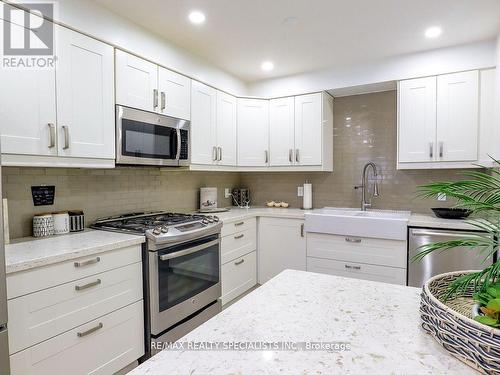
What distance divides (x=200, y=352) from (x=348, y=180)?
3.04m

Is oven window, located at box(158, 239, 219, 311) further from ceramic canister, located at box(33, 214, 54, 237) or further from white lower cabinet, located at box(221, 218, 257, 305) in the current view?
ceramic canister, located at box(33, 214, 54, 237)

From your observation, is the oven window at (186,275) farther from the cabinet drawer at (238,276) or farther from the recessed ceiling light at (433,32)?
the recessed ceiling light at (433,32)

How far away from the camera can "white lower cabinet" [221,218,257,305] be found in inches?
109

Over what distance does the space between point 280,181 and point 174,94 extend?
1.79 m

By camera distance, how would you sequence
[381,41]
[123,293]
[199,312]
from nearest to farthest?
[123,293], [199,312], [381,41]

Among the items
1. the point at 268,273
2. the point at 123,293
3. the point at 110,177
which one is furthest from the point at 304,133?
the point at 123,293

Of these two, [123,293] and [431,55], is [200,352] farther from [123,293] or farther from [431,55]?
[431,55]

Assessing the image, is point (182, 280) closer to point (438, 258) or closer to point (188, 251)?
point (188, 251)

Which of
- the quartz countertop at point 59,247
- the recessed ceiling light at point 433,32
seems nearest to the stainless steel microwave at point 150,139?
the quartz countertop at point 59,247

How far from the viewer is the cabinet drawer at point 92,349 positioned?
4.68 ft

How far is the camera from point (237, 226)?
Answer: 294 centimetres

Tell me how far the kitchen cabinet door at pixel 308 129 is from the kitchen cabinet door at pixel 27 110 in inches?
91.8

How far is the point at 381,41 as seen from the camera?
8.41 feet

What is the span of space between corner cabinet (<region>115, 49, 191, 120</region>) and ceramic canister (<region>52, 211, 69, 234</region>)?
87cm
